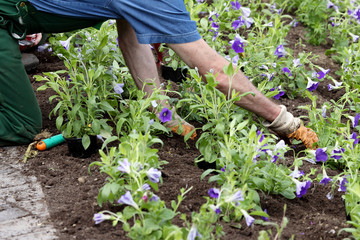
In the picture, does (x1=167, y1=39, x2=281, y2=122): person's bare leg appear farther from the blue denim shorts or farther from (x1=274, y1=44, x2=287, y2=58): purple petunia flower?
(x1=274, y1=44, x2=287, y2=58): purple petunia flower

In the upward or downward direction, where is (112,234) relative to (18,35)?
downward

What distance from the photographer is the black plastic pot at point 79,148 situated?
3.04 metres

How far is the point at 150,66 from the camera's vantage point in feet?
11.7

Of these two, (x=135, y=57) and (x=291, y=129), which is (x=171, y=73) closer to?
(x=135, y=57)

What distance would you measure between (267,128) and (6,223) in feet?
5.13

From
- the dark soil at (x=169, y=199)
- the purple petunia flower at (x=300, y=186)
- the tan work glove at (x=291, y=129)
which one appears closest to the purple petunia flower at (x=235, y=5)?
the tan work glove at (x=291, y=129)

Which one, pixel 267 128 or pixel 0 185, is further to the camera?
pixel 267 128

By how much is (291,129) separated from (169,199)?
1.03m

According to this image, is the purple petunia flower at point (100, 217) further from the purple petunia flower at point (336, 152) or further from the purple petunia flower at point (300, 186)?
the purple petunia flower at point (336, 152)

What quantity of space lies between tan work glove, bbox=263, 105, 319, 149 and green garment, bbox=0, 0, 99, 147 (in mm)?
1126

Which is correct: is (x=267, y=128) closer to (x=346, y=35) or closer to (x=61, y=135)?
(x=61, y=135)

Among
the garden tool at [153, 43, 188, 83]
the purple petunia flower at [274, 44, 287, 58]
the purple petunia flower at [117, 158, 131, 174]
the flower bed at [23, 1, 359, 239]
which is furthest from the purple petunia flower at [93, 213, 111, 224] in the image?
the purple petunia flower at [274, 44, 287, 58]

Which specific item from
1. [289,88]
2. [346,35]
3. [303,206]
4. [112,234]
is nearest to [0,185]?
[112,234]

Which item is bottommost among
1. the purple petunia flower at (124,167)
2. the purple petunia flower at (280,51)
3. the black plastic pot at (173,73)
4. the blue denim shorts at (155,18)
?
the black plastic pot at (173,73)
